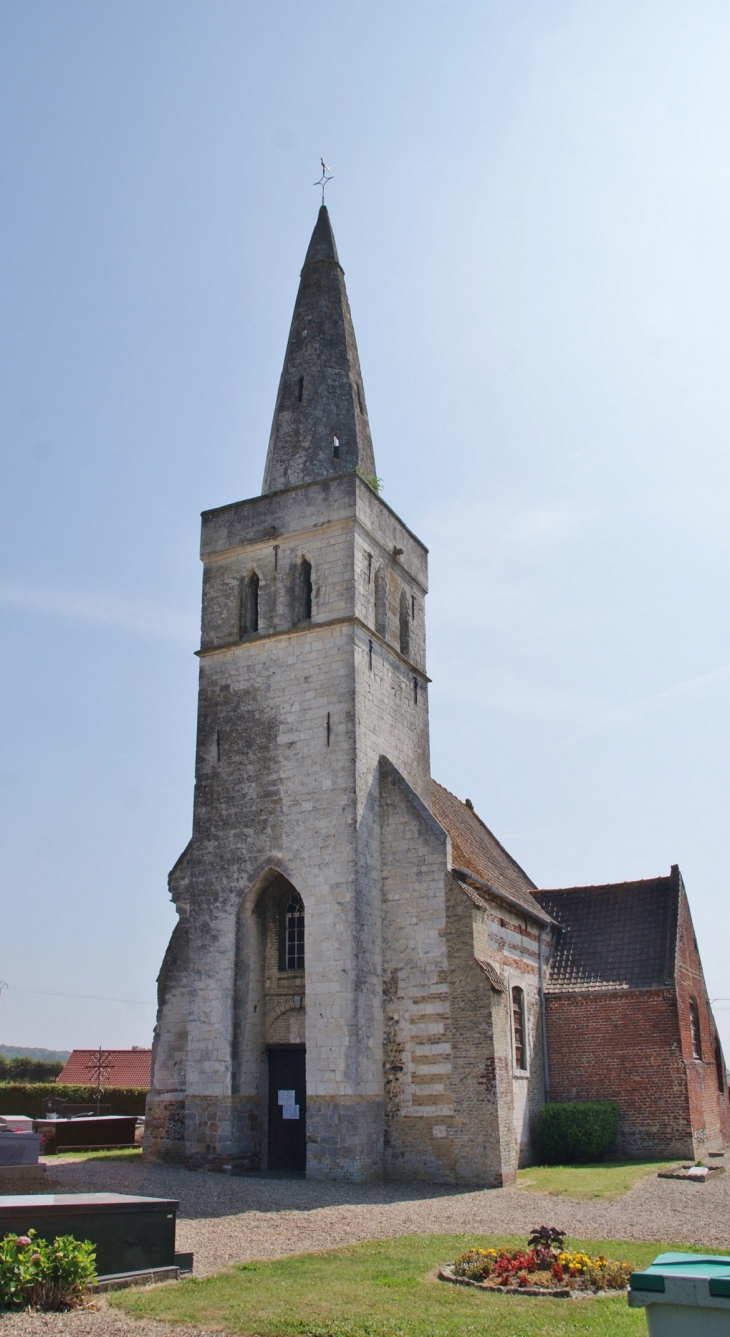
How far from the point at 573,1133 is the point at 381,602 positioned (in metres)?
12.5

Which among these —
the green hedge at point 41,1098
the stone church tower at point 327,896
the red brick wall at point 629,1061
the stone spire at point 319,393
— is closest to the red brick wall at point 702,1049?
the red brick wall at point 629,1061

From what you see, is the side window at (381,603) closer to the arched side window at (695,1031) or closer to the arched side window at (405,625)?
the arched side window at (405,625)

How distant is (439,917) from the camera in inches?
790

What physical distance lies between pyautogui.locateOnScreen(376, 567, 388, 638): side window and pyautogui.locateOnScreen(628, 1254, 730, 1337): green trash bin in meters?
18.4

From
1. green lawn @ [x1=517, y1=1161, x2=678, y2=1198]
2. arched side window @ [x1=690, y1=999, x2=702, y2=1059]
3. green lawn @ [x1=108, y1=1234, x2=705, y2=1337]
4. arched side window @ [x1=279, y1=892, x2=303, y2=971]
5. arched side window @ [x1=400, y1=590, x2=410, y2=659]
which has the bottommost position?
green lawn @ [x1=517, y1=1161, x2=678, y2=1198]

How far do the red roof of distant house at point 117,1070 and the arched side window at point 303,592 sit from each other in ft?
77.2

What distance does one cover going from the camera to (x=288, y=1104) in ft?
66.8

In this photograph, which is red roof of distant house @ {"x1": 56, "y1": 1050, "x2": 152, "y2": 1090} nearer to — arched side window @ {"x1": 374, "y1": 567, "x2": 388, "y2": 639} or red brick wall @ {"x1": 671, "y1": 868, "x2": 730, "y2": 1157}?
red brick wall @ {"x1": 671, "y1": 868, "x2": 730, "y2": 1157}

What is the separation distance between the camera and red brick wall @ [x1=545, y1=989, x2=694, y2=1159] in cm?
2278

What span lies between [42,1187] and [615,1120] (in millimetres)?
15075

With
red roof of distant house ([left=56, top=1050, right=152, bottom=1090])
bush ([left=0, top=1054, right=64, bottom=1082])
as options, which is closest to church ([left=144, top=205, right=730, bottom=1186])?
red roof of distant house ([left=56, top=1050, right=152, bottom=1090])

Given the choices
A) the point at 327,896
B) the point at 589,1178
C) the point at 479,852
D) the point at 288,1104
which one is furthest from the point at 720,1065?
the point at 327,896

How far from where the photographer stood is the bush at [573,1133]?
22156 mm

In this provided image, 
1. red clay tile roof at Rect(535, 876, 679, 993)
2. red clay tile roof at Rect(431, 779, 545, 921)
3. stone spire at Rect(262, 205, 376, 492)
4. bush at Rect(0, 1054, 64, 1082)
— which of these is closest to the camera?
red clay tile roof at Rect(431, 779, 545, 921)
